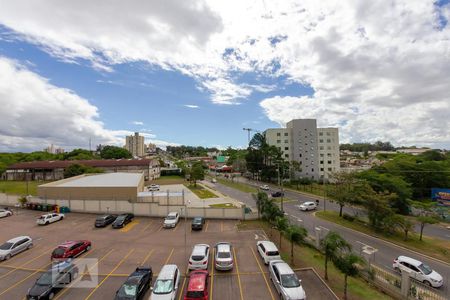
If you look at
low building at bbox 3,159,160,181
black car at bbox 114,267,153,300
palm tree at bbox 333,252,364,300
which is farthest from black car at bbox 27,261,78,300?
low building at bbox 3,159,160,181

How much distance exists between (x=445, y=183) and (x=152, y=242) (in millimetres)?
68950

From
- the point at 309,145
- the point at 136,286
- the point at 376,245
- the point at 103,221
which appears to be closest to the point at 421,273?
the point at 376,245

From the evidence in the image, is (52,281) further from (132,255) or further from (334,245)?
(334,245)

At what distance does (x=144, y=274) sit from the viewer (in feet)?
53.8

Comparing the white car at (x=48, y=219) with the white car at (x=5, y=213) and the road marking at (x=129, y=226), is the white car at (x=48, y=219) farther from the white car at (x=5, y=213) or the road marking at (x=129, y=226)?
the road marking at (x=129, y=226)

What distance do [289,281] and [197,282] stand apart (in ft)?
18.3

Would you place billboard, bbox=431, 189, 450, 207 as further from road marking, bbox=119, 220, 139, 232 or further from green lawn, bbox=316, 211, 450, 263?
road marking, bbox=119, 220, 139, 232

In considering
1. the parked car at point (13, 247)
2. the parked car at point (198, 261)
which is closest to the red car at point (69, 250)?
the parked car at point (13, 247)

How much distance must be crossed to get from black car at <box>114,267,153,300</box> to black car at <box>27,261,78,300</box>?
4474mm

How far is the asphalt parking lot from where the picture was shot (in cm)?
1650

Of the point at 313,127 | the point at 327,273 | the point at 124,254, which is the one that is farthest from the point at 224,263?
the point at 313,127

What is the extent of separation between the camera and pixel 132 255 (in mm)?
22531

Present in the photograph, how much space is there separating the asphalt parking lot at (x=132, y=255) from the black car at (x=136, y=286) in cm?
172

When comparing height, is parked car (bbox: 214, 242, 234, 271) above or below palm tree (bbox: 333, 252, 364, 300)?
below
